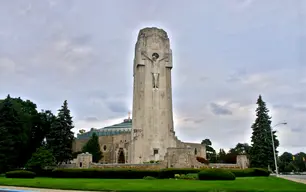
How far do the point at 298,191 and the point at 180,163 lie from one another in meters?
21.9

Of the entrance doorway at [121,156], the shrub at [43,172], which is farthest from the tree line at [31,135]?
the entrance doorway at [121,156]

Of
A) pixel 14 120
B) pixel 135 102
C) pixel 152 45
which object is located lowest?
pixel 14 120

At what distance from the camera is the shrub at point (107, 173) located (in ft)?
89.0

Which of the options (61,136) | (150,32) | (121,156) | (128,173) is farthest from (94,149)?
(128,173)

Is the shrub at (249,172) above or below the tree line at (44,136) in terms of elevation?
below

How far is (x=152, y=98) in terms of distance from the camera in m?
49.1

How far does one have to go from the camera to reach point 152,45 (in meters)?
51.0

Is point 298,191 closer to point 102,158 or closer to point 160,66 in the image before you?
point 160,66

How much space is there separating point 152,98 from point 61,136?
15044mm

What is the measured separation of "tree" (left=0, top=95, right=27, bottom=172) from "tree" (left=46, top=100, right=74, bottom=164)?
3722 mm

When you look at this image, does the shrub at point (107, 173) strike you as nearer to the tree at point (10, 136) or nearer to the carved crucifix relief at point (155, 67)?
the tree at point (10, 136)

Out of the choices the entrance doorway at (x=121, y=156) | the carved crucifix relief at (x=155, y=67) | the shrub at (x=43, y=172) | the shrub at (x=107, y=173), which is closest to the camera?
the shrub at (x=107, y=173)

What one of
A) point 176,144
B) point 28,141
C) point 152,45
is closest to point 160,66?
point 152,45

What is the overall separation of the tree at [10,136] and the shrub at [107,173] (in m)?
10.3
